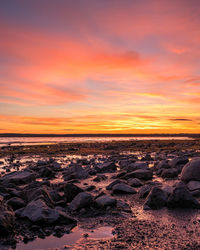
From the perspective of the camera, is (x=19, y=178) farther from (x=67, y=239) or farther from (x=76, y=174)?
(x=67, y=239)

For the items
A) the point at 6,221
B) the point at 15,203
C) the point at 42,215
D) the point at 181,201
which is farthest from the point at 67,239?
the point at 181,201

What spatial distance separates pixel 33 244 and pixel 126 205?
3.55m

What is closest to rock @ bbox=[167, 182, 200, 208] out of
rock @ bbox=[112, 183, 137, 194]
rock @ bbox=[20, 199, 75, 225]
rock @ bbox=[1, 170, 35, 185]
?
rock @ bbox=[112, 183, 137, 194]

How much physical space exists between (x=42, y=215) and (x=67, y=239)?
111 centimetres

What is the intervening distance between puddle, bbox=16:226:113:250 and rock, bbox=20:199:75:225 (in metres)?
0.50

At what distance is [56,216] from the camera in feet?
22.0

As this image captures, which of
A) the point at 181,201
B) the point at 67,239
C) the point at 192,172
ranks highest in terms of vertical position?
the point at 192,172

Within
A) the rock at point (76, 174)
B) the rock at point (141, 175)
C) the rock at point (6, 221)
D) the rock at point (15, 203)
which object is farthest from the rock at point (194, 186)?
the rock at point (6, 221)

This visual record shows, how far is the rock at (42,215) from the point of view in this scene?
21.7 ft

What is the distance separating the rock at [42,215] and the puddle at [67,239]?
0.50m

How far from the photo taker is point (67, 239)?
5.89 meters

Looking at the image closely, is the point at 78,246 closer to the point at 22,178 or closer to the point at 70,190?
the point at 70,190

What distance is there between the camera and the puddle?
5.54 metres

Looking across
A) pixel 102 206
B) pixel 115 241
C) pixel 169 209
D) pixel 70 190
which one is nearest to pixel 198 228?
pixel 169 209
